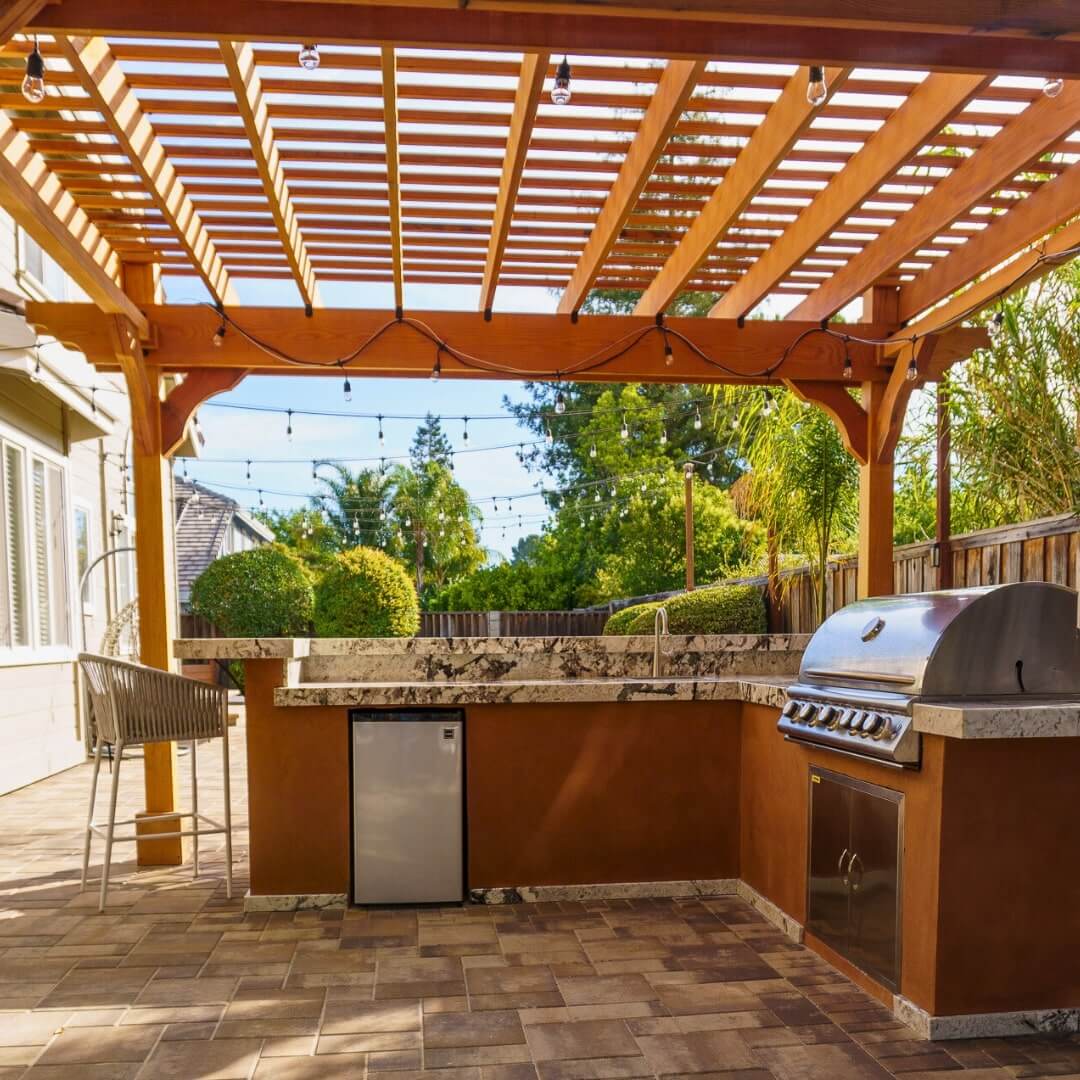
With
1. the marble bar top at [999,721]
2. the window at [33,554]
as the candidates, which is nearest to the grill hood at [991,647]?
the marble bar top at [999,721]

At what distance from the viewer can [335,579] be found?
34.2ft

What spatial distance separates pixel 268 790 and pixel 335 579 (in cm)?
686

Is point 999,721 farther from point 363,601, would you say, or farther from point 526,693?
point 363,601

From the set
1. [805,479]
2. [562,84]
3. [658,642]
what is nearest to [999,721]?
[562,84]

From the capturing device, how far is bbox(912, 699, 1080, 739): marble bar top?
94.0 inches

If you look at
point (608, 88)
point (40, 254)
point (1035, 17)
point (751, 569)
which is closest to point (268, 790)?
point (608, 88)

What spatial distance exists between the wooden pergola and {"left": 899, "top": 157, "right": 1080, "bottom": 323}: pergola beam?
0.5 inches

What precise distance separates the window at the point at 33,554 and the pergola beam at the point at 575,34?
522 centimetres

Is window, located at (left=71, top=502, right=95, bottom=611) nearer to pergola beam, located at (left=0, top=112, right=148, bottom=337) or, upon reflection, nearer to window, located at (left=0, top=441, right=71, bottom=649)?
window, located at (left=0, top=441, right=71, bottom=649)

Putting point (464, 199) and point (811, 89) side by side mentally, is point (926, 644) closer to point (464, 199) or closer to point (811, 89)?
point (811, 89)

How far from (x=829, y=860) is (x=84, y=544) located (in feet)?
25.5

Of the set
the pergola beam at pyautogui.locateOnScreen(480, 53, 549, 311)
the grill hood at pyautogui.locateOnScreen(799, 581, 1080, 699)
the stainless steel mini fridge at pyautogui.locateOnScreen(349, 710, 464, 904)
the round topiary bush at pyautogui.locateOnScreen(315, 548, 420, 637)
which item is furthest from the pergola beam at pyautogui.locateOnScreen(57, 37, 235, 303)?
the round topiary bush at pyautogui.locateOnScreen(315, 548, 420, 637)

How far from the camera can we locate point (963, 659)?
263 cm

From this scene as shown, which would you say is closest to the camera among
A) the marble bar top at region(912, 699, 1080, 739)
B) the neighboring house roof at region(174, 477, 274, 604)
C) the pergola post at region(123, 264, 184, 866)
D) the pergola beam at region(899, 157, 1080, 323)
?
the marble bar top at region(912, 699, 1080, 739)
